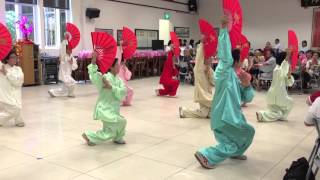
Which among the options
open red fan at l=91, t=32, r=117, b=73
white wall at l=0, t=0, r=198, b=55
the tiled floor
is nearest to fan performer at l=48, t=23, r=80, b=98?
the tiled floor

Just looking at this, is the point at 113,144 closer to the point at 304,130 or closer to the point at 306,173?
the point at 306,173

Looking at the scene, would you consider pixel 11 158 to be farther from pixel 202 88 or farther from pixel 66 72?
pixel 66 72

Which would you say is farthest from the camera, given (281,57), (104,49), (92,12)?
(92,12)

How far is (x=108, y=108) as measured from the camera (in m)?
3.99

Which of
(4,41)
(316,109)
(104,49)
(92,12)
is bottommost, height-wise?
(316,109)

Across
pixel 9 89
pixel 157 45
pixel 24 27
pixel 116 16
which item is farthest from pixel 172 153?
pixel 157 45

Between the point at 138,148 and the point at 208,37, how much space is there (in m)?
1.94

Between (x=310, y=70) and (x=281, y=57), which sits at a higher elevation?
(x=281, y=57)

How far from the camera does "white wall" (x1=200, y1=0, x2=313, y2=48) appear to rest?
14531 mm

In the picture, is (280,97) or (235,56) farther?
(280,97)

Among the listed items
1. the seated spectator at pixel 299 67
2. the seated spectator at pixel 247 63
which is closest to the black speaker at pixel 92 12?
the seated spectator at pixel 247 63

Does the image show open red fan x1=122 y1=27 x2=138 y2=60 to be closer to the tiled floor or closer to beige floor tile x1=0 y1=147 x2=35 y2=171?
the tiled floor

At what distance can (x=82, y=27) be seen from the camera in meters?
11.3

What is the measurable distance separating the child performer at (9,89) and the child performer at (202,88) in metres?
2.57
